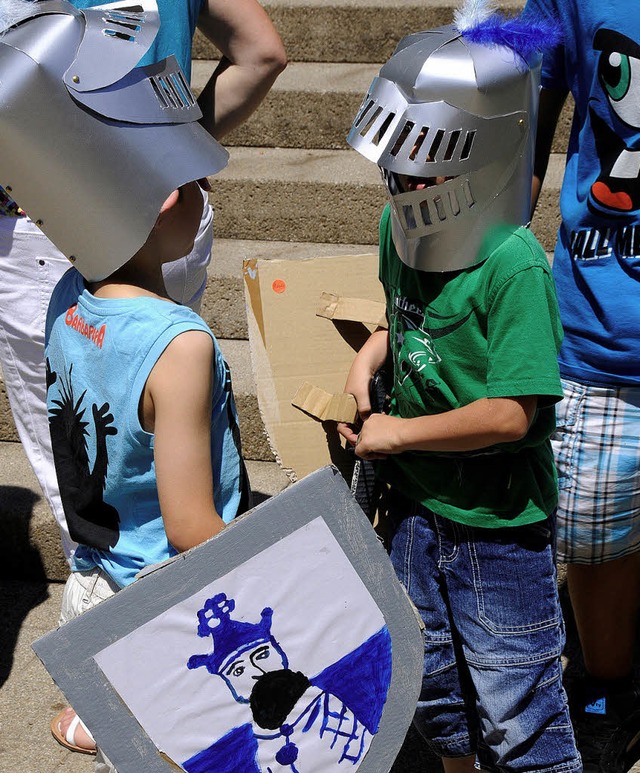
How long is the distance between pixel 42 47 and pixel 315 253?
2479 mm

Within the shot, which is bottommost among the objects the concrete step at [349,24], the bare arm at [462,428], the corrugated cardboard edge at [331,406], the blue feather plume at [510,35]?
the concrete step at [349,24]

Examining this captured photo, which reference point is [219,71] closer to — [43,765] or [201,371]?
[201,371]

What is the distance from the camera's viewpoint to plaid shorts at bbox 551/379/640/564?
6.20 feet

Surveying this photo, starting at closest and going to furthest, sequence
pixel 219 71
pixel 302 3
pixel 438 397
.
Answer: pixel 438 397 → pixel 219 71 → pixel 302 3

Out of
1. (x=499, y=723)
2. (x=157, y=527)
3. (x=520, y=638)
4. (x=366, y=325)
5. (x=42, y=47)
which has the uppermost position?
(x=42, y=47)

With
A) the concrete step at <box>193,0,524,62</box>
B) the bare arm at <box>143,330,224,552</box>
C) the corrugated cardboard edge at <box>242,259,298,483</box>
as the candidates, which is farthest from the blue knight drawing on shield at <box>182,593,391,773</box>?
the concrete step at <box>193,0,524,62</box>

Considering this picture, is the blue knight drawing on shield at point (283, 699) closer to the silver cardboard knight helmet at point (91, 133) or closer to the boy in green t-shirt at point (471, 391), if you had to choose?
the boy in green t-shirt at point (471, 391)

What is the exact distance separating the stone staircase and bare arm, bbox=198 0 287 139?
1116 mm

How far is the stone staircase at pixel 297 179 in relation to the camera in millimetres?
3223

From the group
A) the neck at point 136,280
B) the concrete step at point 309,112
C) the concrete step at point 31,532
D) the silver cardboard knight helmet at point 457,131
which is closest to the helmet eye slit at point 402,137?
the silver cardboard knight helmet at point 457,131

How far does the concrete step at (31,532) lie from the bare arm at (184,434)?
1.57m

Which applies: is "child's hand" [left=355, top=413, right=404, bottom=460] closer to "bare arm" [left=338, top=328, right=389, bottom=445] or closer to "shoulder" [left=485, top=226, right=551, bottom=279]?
"bare arm" [left=338, top=328, right=389, bottom=445]

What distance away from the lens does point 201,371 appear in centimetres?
132

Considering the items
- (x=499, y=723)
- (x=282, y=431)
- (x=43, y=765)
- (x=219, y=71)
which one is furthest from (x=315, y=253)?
(x=499, y=723)
